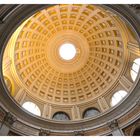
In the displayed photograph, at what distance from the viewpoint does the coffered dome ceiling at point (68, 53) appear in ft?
74.7

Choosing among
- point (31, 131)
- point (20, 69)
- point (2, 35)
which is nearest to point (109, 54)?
point (20, 69)

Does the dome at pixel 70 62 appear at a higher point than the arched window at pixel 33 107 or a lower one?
higher

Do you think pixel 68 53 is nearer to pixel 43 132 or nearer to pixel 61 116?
pixel 61 116

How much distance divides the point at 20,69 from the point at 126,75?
496 inches

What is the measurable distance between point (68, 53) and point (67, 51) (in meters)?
0.35

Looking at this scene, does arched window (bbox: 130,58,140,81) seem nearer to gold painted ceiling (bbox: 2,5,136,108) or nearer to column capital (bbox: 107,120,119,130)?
gold painted ceiling (bbox: 2,5,136,108)

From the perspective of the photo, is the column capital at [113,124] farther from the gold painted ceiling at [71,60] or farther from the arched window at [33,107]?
the arched window at [33,107]

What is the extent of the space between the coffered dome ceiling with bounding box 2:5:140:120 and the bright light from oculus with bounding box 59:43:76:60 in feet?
1.10

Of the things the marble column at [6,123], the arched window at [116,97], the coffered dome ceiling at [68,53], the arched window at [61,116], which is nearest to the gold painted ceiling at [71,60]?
the coffered dome ceiling at [68,53]

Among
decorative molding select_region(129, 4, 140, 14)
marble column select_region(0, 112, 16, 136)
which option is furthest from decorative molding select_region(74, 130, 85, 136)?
decorative molding select_region(129, 4, 140, 14)

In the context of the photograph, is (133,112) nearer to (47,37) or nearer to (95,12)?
(95,12)

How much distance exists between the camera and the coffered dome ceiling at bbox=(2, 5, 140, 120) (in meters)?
22.8

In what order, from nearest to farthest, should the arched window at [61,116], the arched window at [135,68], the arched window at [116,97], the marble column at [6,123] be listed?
the marble column at [6,123], the arched window at [135,68], the arched window at [116,97], the arched window at [61,116]

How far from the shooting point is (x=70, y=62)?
97.1ft
